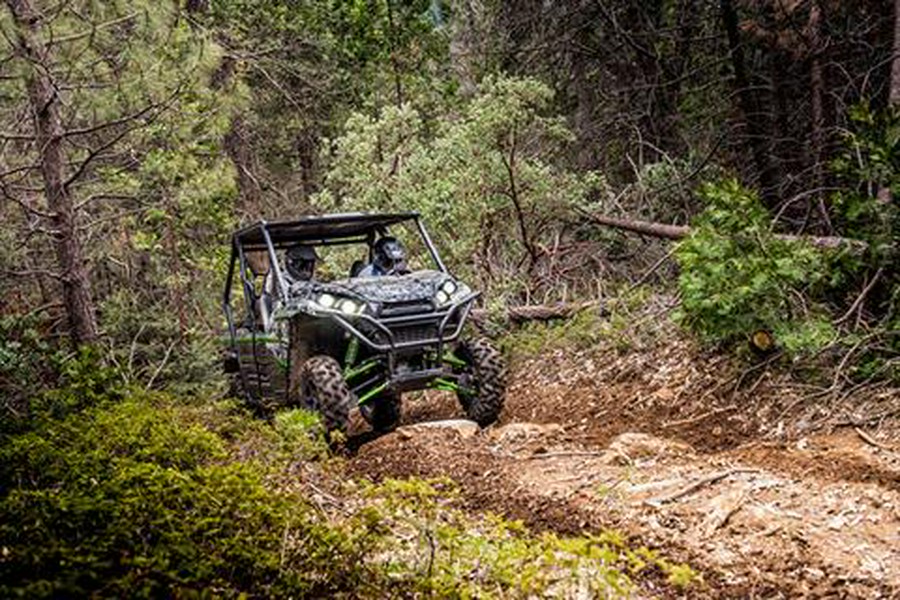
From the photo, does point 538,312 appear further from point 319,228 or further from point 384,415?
point 319,228

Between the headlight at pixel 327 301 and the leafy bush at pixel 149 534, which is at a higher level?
the leafy bush at pixel 149 534

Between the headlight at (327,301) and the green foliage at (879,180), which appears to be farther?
the headlight at (327,301)

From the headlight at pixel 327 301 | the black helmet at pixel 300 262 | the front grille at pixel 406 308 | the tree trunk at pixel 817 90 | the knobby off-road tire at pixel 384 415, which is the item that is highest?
the tree trunk at pixel 817 90

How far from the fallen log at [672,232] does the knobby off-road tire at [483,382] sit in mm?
2448

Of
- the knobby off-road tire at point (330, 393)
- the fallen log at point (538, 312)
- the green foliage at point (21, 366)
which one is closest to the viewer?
the knobby off-road tire at point (330, 393)

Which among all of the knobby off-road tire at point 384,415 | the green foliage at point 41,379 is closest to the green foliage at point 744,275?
the knobby off-road tire at point 384,415

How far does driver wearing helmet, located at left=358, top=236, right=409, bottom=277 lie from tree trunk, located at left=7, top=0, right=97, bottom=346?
330 centimetres

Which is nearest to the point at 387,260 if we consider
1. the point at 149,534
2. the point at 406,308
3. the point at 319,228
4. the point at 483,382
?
the point at 319,228

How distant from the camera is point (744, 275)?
6.51 meters

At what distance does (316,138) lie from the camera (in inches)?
782

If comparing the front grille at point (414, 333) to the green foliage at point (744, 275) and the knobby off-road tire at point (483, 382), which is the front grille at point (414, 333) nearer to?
the knobby off-road tire at point (483, 382)

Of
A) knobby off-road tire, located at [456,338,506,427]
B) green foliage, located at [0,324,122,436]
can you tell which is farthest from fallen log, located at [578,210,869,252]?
green foliage, located at [0,324,122,436]

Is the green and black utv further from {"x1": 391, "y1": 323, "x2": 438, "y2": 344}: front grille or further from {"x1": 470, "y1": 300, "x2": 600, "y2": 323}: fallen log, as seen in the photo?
{"x1": 470, "y1": 300, "x2": 600, "y2": 323}: fallen log

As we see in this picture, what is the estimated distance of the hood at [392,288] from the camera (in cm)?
673
